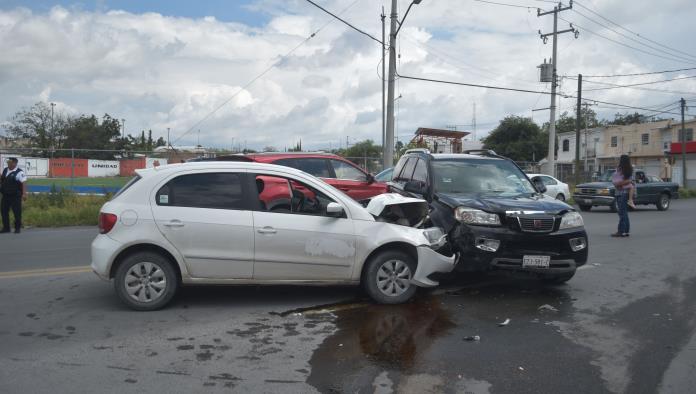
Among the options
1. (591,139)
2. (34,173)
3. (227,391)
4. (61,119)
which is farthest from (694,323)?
(61,119)

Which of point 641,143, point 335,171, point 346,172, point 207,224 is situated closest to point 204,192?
point 207,224

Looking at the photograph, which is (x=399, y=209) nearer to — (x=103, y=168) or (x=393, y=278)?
(x=393, y=278)

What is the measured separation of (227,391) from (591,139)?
220 feet

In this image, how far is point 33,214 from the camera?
49.1 ft

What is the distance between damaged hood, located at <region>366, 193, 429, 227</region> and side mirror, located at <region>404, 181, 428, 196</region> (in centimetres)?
110

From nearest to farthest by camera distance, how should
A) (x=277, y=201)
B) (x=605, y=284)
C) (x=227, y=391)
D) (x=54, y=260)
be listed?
(x=227, y=391) → (x=277, y=201) → (x=605, y=284) → (x=54, y=260)

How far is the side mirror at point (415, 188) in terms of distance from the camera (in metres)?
8.28

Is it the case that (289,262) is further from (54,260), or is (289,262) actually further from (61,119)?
(61,119)

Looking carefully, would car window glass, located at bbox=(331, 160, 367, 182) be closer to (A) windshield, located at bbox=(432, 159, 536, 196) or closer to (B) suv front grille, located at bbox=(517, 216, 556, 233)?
(A) windshield, located at bbox=(432, 159, 536, 196)

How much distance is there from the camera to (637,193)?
2298cm

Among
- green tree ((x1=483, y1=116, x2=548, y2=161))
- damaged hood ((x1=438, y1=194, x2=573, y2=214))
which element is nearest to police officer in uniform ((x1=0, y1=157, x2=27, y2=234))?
damaged hood ((x1=438, y1=194, x2=573, y2=214))

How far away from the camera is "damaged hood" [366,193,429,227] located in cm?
662

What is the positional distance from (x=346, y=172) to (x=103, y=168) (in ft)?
112

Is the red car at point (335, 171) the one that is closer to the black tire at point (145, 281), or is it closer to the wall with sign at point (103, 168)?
the black tire at point (145, 281)
